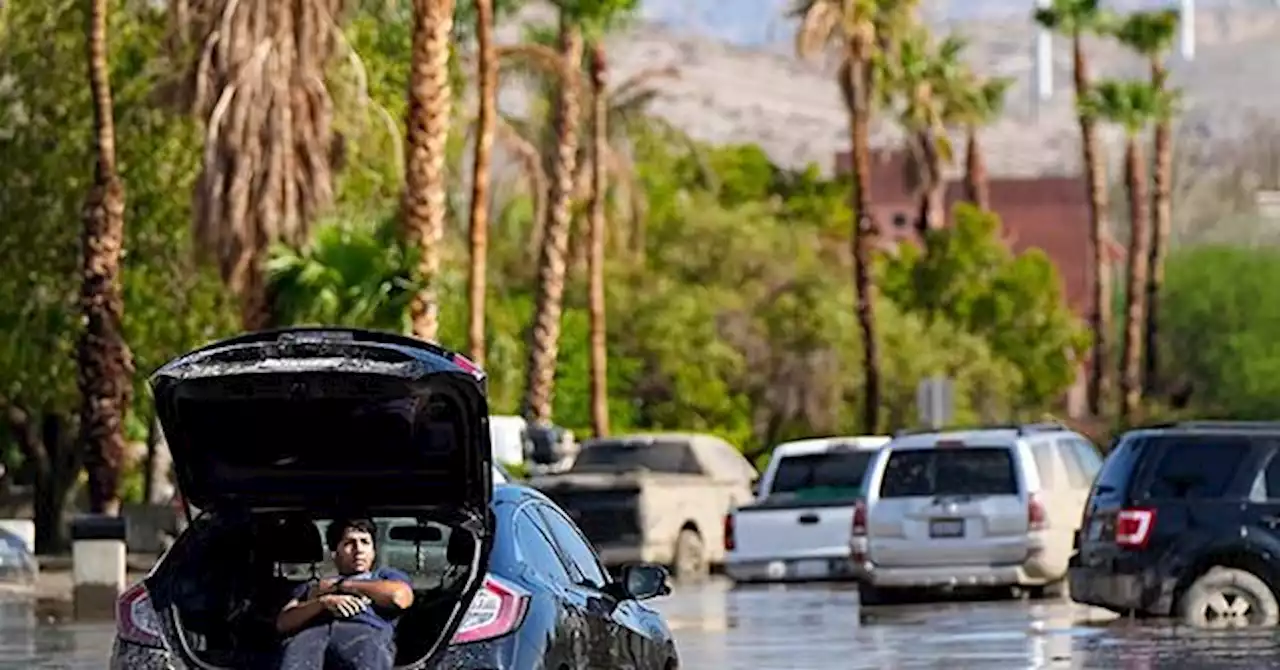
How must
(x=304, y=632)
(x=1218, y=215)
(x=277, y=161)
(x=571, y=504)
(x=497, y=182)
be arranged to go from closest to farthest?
1. (x=304, y=632)
2. (x=571, y=504)
3. (x=277, y=161)
4. (x=497, y=182)
5. (x=1218, y=215)

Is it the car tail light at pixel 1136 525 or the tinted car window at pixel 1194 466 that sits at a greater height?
the tinted car window at pixel 1194 466

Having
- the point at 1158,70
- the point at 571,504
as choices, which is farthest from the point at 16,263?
the point at 1158,70

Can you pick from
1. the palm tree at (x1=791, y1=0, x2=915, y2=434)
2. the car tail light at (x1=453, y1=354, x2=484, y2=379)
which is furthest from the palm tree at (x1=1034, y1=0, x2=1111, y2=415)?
the car tail light at (x1=453, y1=354, x2=484, y2=379)

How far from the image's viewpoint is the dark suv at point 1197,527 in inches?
949

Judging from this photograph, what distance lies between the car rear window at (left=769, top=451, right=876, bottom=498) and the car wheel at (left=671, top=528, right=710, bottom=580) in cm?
212

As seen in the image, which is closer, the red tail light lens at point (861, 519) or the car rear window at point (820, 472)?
the red tail light lens at point (861, 519)

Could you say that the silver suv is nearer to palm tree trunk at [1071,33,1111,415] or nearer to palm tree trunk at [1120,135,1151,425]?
palm tree trunk at [1120,135,1151,425]

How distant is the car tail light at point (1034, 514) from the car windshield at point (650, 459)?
11.1m

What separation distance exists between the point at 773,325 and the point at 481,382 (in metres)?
57.5

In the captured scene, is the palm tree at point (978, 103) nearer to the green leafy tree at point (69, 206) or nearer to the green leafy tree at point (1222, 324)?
the green leafy tree at point (1222, 324)

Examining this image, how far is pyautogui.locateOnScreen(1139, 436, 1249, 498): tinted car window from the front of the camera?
24266 mm

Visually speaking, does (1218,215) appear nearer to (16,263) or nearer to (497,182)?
(497,182)

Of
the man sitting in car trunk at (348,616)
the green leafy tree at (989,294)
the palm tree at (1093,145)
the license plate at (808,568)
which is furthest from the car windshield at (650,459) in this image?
the green leafy tree at (989,294)

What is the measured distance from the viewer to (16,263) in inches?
1844
